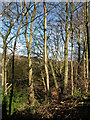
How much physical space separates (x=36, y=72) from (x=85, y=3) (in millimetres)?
3034

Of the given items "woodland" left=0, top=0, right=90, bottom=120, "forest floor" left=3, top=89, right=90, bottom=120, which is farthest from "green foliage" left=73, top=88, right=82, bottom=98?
"forest floor" left=3, top=89, right=90, bottom=120

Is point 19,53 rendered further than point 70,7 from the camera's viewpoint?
Yes

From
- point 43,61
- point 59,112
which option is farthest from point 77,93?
point 43,61

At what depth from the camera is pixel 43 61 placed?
15.0 feet

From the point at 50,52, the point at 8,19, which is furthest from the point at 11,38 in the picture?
the point at 50,52

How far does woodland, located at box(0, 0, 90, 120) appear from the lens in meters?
2.99

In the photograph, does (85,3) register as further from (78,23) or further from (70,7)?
(78,23)

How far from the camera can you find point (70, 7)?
4.12m

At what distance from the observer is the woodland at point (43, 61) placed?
118 inches

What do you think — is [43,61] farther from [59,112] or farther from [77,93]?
[59,112]

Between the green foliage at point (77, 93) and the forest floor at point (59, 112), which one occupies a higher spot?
the green foliage at point (77, 93)

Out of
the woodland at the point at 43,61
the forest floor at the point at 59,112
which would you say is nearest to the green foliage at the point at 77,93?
the woodland at the point at 43,61

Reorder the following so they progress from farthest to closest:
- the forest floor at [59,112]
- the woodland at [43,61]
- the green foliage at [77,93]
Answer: the green foliage at [77,93] → the woodland at [43,61] → the forest floor at [59,112]

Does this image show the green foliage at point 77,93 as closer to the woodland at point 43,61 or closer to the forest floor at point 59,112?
the woodland at point 43,61
